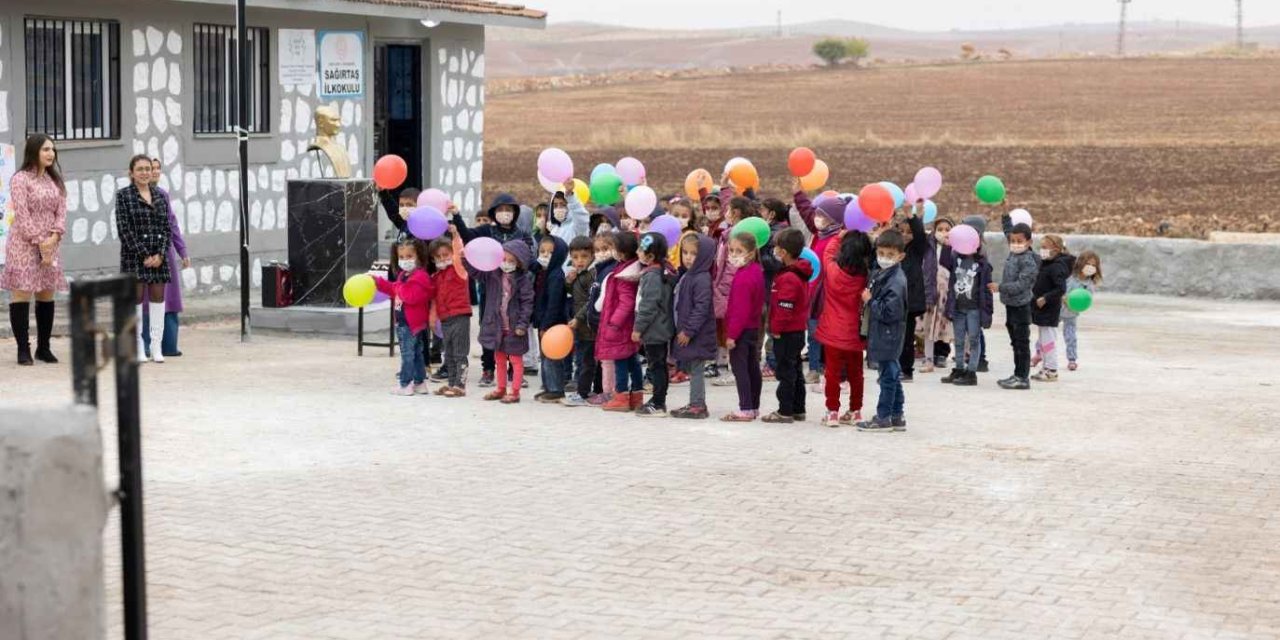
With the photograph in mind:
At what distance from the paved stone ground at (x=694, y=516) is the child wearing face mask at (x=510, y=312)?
1.32 ft

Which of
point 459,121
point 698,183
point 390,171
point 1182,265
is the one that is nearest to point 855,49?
point 459,121

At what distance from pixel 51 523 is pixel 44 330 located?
8818 mm

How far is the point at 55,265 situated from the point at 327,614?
731 cm

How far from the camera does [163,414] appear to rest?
38.0 feet

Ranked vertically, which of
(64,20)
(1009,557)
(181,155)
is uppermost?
(64,20)

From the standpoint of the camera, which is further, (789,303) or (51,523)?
(789,303)

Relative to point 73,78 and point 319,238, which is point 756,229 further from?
point 73,78

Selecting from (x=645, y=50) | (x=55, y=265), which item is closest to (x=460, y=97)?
(x=55, y=265)

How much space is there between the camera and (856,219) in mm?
13008

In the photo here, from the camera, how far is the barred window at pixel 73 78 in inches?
669

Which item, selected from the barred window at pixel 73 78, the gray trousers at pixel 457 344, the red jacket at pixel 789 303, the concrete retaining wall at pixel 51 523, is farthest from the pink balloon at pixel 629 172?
the concrete retaining wall at pixel 51 523

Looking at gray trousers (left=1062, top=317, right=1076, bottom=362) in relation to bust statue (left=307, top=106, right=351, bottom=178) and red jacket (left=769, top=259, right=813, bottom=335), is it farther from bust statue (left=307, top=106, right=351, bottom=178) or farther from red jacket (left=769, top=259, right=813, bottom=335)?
bust statue (left=307, top=106, right=351, bottom=178)

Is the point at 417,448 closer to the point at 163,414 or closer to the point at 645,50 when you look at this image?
the point at 163,414

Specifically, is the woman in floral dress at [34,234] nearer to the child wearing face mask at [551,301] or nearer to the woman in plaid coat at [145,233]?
the woman in plaid coat at [145,233]
